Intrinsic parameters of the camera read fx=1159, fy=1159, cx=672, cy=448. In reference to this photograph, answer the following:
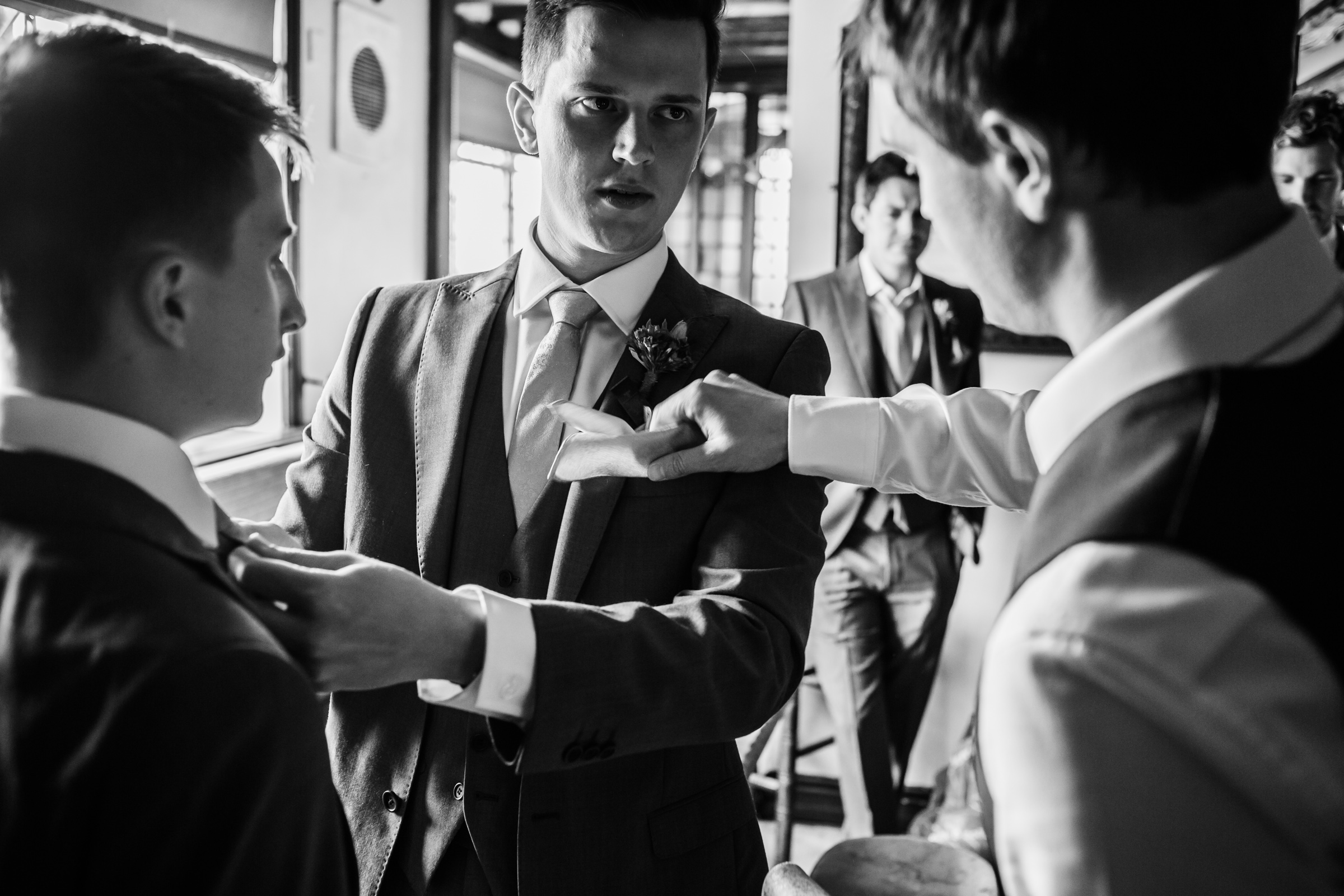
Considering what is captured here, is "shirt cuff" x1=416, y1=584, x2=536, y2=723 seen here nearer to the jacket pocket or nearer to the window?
the jacket pocket

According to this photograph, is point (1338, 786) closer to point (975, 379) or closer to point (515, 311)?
point (515, 311)

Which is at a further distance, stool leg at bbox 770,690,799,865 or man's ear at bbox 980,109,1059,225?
stool leg at bbox 770,690,799,865

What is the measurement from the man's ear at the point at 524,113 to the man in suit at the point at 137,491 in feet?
2.14

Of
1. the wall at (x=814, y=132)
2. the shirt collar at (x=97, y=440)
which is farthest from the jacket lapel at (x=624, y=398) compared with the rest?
the wall at (x=814, y=132)

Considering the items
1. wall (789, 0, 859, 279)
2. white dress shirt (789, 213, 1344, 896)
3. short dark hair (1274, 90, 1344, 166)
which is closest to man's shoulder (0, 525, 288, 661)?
white dress shirt (789, 213, 1344, 896)

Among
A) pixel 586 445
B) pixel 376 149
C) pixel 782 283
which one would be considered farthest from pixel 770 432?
pixel 782 283

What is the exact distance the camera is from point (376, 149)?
468 centimetres

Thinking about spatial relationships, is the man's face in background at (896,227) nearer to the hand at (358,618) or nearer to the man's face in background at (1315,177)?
the man's face in background at (1315,177)

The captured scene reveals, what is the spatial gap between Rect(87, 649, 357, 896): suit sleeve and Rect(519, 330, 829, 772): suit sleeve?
0.36 metres

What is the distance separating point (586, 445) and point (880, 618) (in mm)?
2763

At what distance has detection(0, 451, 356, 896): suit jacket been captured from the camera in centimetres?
76

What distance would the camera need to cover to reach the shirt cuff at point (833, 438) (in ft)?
4.68

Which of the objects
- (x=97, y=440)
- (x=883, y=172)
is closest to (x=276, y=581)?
(x=97, y=440)

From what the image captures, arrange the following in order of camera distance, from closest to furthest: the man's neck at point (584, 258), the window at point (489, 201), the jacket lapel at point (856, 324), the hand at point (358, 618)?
the hand at point (358, 618)
the man's neck at point (584, 258)
the jacket lapel at point (856, 324)
the window at point (489, 201)
